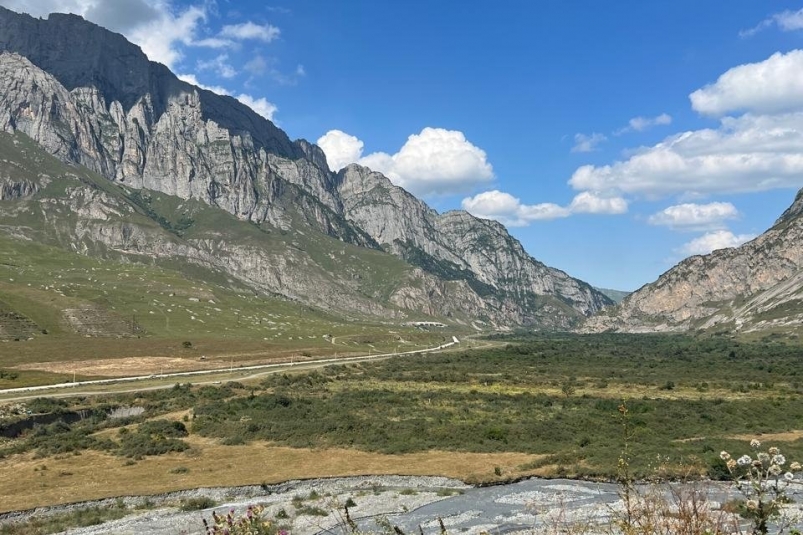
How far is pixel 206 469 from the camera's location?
4531cm

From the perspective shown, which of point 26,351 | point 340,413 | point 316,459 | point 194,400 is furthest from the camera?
point 26,351

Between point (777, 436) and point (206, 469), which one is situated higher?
point (206, 469)

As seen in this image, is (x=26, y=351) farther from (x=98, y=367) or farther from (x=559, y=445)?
(x=559, y=445)

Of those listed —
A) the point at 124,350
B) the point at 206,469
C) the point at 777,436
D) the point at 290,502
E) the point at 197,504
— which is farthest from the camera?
the point at 124,350

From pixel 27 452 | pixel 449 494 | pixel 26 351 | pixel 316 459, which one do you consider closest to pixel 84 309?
pixel 26 351

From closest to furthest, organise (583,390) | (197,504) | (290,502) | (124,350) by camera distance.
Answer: (197,504)
(290,502)
(583,390)
(124,350)

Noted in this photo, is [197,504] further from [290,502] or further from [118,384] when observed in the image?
[118,384]

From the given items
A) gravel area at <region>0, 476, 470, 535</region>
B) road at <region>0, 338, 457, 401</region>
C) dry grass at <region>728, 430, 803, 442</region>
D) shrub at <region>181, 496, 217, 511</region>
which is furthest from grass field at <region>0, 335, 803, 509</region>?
road at <region>0, 338, 457, 401</region>

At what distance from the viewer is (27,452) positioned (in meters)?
52.5

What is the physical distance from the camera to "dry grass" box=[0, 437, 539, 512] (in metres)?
39.2

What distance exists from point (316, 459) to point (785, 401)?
66859 mm

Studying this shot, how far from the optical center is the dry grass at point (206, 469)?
128 ft

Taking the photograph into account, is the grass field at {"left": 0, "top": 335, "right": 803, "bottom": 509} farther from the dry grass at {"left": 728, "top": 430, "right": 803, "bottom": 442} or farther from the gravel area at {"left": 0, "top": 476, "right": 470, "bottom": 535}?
the gravel area at {"left": 0, "top": 476, "right": 470, "bottom": 535}

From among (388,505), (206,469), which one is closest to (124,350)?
(206,469)
